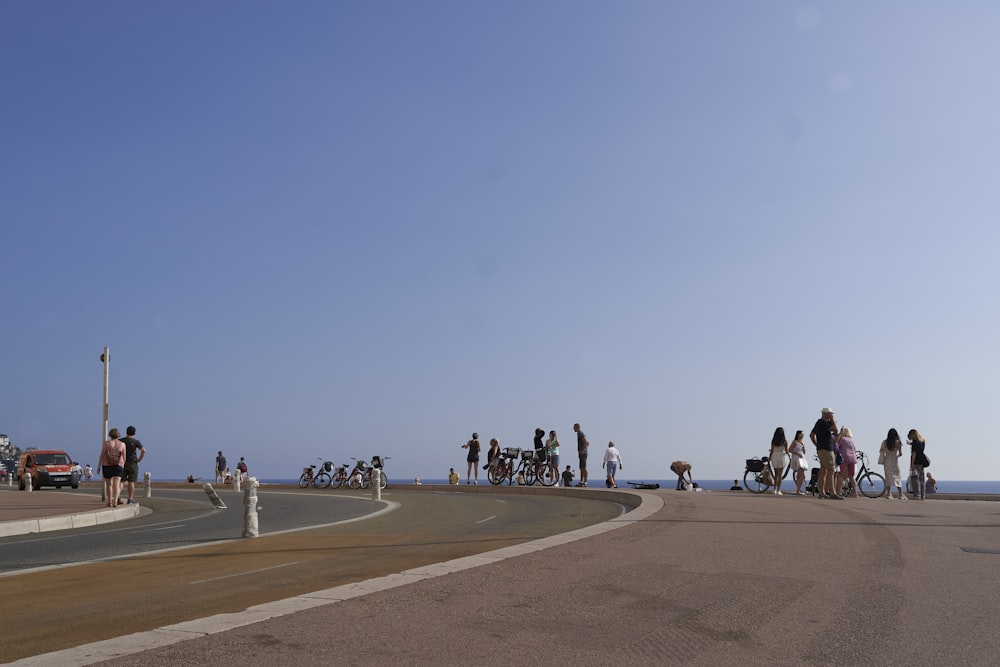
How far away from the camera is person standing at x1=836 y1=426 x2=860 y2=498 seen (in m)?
23.0

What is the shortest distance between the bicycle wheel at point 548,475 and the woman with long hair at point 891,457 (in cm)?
1105

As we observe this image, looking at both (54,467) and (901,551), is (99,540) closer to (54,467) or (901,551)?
(901,551)

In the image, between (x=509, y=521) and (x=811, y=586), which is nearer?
(x=811, y=586)

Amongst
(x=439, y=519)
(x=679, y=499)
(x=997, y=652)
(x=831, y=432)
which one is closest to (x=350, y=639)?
(x=997, y=652)

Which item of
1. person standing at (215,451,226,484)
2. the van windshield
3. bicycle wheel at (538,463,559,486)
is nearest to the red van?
the van windshield

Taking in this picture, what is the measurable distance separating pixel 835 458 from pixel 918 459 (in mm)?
2005

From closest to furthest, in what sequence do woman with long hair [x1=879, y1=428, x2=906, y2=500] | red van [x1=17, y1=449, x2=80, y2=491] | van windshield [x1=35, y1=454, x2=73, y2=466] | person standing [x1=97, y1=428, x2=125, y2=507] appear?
person standing [x1=97, y1=428, x2=125, y2=507], woman with long hair [x1=879, y1=428, x2=906, y2=500], red van [x1=17, y1=449, x2=80, y2=491], van windshield [x1=35, y1=454, x2=73, y2=466]

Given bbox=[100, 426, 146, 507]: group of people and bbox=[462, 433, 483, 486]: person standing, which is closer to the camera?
bbox=[100, 426, 146, 507]: group of people

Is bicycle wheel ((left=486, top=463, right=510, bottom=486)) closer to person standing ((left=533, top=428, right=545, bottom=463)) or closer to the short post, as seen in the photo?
person standing ((left=533, top=428, right=545, bottom=463))

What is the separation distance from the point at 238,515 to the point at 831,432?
45.3ft

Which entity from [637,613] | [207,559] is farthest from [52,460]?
[637,613]

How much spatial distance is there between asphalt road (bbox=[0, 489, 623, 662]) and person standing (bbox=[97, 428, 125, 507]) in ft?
5.31

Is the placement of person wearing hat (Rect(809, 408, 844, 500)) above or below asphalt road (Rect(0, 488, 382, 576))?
above

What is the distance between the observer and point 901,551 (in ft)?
33.1
